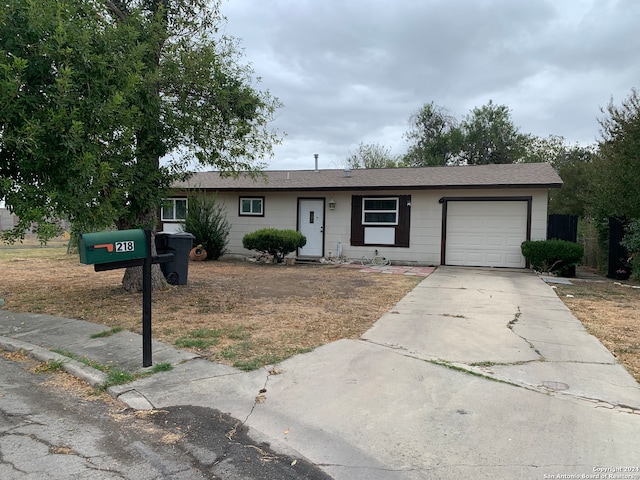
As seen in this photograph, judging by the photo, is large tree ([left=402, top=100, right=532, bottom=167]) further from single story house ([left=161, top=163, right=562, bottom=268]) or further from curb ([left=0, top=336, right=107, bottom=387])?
curb ([left=0, top=336, right=107, bottom=387])

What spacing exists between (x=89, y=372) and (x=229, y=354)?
4.70 ft

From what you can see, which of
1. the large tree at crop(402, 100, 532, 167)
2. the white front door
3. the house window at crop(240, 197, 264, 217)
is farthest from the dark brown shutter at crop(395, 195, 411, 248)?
the large tree at crop(402, 100, 532, 167)

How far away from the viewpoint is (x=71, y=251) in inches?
716

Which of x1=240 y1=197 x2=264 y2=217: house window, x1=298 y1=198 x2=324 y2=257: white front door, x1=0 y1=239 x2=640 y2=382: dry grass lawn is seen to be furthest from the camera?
x1=240 y1=197 x2=264 y2=217: house window

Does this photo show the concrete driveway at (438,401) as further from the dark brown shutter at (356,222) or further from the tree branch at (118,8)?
the dark brown shutter at (356,222)

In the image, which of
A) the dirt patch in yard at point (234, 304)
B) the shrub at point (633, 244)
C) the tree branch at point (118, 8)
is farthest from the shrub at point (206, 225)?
the shrub at point (633, 244)

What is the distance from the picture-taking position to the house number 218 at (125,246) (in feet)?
14.5

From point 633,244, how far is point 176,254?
457 inches

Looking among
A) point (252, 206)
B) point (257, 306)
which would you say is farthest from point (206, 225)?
point (257, 306)

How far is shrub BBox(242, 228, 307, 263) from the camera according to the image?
1438cm

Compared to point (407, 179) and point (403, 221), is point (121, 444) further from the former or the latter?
point (407, 179)

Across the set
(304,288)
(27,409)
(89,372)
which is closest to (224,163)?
(304,288)

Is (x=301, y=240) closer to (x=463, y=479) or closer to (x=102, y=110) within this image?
(x=102, y=110)

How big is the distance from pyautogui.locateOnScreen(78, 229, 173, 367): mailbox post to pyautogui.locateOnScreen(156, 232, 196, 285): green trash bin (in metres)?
5.35
